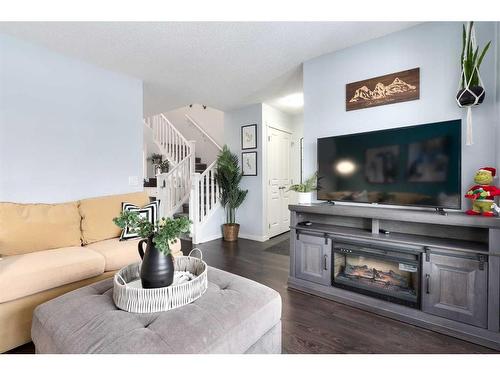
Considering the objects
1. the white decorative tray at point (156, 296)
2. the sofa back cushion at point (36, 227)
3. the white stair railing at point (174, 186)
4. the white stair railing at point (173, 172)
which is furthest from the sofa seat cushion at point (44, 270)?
the white stair railing at point (174, 186)

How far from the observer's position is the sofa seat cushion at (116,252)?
2.00m

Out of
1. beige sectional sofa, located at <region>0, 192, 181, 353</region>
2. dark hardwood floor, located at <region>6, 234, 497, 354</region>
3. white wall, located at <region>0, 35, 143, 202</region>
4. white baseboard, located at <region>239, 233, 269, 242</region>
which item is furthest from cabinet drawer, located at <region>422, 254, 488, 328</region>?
white wall, located at <region>0, 35, 143, 202</region>

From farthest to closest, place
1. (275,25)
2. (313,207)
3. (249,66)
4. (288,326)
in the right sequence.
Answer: (249,66) < (313,207) < (275,25) < (288,326)

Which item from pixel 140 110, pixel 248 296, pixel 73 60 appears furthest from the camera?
pixel 140 110

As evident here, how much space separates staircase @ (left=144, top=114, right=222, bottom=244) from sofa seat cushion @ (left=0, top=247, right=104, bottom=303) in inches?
85.7

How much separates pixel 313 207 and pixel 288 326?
105cm

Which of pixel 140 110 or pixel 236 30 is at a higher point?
pixel 236 30

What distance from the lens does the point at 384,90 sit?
2236mm

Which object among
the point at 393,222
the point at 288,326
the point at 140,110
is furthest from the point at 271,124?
the point at 288,326

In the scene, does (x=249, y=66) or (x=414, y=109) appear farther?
(x=249, y=66)

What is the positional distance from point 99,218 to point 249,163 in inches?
103

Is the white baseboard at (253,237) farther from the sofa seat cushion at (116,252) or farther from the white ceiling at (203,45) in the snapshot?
the white ceiling at (203,45)

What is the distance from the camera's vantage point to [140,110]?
10.6 feet

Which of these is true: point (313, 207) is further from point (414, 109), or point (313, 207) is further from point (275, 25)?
point (275, 25)
